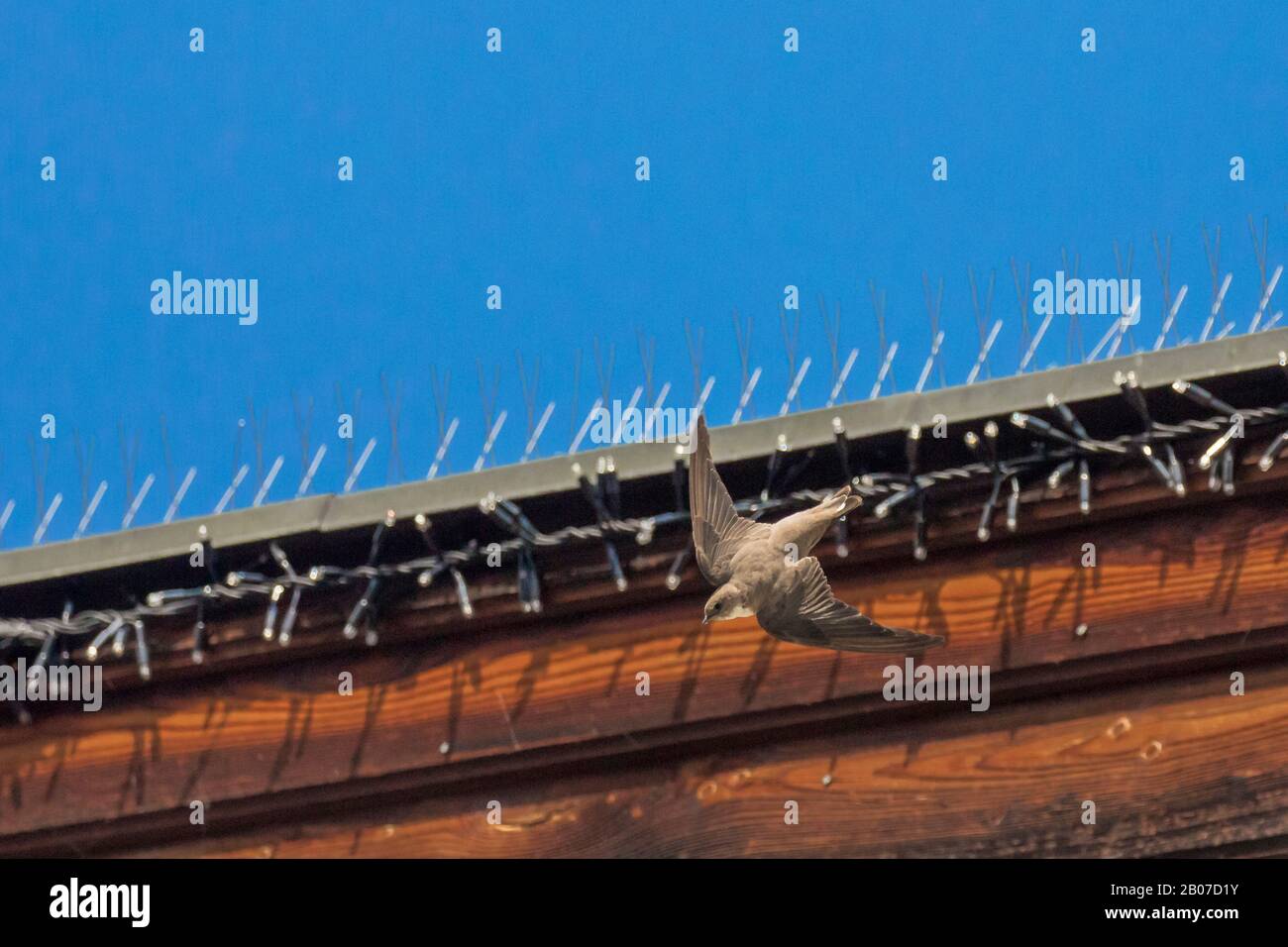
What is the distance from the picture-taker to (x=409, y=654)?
641 centimetres

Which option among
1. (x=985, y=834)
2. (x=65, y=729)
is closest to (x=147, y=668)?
(x=65, y=729)

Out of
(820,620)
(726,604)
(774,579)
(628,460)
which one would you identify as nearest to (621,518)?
(628,460)

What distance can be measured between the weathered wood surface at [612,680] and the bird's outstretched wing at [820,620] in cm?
39

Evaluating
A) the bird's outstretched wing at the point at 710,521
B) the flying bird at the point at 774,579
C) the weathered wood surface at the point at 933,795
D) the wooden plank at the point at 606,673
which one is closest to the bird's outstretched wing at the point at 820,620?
the flying bird at the point at 774,579

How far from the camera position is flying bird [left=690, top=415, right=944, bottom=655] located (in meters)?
5.68

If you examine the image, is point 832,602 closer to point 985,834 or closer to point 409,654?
point 985,834

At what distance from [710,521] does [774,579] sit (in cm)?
30

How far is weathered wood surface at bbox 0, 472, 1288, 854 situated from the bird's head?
39cm

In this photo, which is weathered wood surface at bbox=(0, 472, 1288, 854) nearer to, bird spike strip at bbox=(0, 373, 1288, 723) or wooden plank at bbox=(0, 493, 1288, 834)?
wooden plank at bbox=(0, 493, 1288, 834)

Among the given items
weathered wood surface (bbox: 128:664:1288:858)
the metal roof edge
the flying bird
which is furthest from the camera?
the metal roof edge

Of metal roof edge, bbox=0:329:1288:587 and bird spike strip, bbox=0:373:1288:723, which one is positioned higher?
metal roof edge, bbox=0:329:1288:587

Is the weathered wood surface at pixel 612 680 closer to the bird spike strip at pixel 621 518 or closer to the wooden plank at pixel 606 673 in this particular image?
the wooden plank at pixel 606 673

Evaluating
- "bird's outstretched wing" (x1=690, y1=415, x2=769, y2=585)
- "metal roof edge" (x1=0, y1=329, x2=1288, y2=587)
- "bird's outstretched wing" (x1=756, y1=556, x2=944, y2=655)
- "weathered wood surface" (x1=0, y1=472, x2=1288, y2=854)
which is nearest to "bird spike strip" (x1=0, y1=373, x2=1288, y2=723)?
"metal roof edge" (x1=0, y1=329, x2=1288, y2=587)

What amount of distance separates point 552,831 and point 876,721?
116cm
